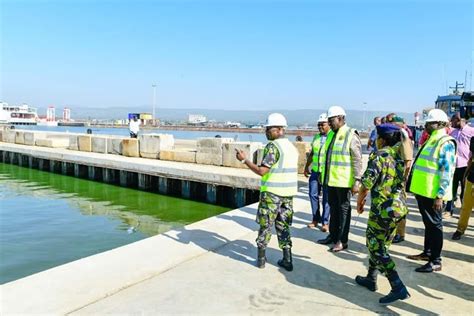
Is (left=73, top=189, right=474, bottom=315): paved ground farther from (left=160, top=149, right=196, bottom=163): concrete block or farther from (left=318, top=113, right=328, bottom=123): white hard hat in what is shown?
(left=160, top=149, right=196, bottom=163): concrete block

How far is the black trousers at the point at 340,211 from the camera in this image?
503 centimetres

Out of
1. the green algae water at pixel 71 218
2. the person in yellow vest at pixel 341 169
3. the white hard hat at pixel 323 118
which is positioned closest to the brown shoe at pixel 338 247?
the person in yellow vest at pixel 341 169

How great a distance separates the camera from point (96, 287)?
12.4 ft

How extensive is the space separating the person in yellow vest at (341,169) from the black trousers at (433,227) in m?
0.82

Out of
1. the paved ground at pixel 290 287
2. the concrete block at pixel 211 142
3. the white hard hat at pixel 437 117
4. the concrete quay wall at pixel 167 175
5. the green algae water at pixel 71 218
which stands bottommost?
the green algae water at pixel 71 218

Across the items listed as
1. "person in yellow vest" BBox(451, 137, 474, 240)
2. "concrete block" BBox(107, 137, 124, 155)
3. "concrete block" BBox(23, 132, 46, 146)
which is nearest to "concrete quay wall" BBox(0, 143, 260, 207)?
"concrete block" BBox(107, 137, 124, 155)

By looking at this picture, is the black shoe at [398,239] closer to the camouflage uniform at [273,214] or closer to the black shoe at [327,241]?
the black shoe at [327,241]

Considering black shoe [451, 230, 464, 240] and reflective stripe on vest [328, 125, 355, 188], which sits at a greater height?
reflective stripe on vest [328, 125, 355, 188]

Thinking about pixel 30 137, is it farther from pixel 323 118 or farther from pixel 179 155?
pixel 323 118

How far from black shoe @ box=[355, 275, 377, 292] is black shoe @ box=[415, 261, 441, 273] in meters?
0.86

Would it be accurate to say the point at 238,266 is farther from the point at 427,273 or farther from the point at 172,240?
the point at 427,273

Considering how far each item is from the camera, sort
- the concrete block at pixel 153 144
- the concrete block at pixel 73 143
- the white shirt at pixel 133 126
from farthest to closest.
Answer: the concrete block at pixel 73 143 → the white shirt at pixel 133 126 → the concrete block at pixel 153 144

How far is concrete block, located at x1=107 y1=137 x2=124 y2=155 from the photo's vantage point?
58.3ft

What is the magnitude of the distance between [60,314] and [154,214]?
26.1ft
